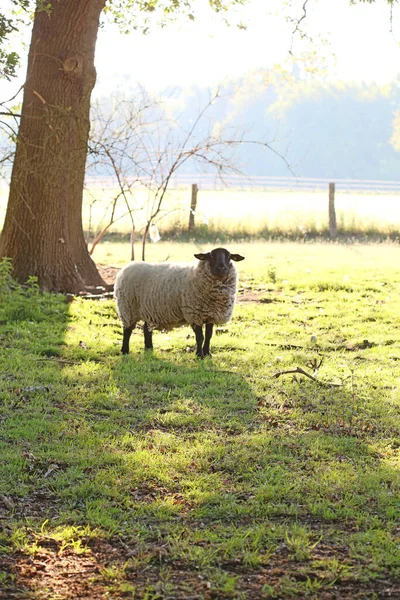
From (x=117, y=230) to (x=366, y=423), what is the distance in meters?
20.7

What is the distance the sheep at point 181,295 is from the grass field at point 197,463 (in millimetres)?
392

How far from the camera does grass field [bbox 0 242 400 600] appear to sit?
13.5 feet

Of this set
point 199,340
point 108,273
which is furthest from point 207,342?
point 108,273

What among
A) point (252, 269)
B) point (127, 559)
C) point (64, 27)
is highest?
point (64, 27)

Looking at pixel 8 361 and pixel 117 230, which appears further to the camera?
pixel 117 230

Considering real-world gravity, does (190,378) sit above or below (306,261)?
below

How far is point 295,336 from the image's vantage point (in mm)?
10578

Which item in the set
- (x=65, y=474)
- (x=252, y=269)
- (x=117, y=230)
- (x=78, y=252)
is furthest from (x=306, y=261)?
(x=65, y=474)

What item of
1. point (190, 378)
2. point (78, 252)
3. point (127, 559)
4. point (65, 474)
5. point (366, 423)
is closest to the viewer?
point (127, 559)

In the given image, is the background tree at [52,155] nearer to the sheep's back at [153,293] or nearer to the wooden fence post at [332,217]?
the sheep's back at [153,293]

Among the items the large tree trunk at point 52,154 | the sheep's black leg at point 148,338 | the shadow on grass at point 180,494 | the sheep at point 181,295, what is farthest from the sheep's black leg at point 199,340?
the large tree trunk at point 52,154

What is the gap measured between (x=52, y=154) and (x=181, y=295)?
4297 mm

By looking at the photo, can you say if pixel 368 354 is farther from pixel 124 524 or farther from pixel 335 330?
pixel 124 524

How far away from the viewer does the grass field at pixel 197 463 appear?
4.12 meters
